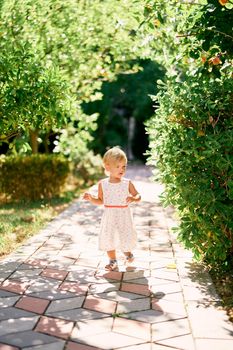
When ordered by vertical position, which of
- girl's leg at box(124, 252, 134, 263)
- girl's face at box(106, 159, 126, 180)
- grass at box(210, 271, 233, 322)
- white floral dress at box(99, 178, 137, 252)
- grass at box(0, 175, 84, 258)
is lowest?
grass at box(0, 175, 84, 258)

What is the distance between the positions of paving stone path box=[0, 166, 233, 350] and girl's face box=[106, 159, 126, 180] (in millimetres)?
1098

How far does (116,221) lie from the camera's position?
5.18 m

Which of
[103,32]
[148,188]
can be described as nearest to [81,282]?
[103,32]

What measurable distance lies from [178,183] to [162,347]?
1.94 meters

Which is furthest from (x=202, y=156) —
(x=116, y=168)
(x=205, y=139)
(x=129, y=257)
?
(x=129, y=257)

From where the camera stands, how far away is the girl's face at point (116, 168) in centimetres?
500

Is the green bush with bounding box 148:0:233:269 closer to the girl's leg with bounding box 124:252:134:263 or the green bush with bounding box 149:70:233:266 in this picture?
the green bush with bounding box 149:70:233:266

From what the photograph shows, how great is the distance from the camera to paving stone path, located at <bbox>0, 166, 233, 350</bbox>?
3.33m

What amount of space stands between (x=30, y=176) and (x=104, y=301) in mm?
6640

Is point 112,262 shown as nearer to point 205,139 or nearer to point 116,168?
point 116,168

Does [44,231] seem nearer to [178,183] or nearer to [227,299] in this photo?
[178,183]

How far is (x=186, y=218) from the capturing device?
4.84 meters

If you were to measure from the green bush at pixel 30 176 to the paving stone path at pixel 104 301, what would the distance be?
4.05m

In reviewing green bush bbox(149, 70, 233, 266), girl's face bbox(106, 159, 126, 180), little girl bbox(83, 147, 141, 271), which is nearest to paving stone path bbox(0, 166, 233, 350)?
little girl bbox(83, 147, 141, 271)
